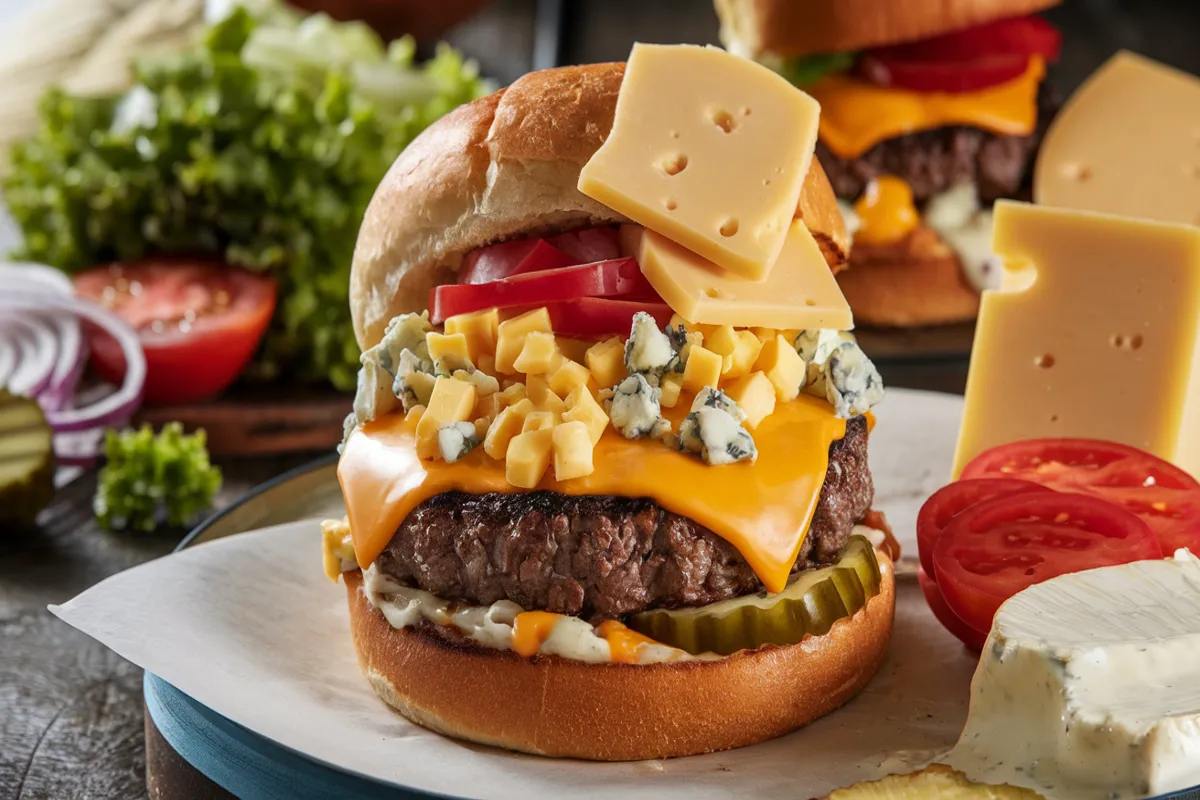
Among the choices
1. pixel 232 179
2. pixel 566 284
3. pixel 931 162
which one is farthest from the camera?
pixel 931 162

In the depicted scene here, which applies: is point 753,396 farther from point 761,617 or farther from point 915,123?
point 915,123

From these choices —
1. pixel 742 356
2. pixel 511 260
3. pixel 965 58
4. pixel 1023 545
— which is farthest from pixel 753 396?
pixel 965 58

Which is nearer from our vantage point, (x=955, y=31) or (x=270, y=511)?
(x=270, y=511)

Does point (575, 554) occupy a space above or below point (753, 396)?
below

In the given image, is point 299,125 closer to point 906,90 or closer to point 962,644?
point 906,90

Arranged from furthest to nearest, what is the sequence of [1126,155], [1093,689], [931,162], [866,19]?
[1126,155] < [931,162] < [866,19] < [1093,689]

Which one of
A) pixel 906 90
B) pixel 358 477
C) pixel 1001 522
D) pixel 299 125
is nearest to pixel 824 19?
pixel 906 90

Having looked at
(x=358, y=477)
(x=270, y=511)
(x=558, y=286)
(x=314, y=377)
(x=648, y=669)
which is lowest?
(x=314, y=377)
